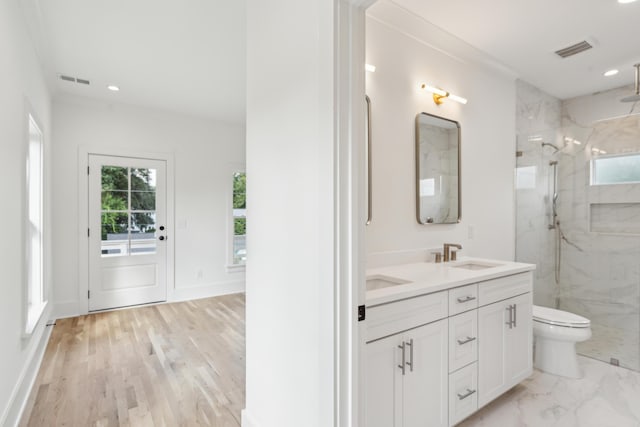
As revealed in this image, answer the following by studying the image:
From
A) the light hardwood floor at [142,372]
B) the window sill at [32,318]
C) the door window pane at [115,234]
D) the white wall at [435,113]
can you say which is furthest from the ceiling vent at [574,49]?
the door window pane at [115,234]

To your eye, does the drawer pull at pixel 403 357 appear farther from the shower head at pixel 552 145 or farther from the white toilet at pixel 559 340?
the shower head at pixel 552 145

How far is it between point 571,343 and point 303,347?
7.81 feet

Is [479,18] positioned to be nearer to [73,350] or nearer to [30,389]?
[30,389]

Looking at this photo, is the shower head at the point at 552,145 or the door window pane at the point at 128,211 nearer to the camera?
the shower head at the point at 552,145

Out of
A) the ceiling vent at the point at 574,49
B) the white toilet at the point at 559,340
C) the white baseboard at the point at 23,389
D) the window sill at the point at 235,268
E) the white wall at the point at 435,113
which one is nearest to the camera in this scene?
the white baseboard at the point at 23,389

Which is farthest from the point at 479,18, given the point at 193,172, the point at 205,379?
the point at 193,172

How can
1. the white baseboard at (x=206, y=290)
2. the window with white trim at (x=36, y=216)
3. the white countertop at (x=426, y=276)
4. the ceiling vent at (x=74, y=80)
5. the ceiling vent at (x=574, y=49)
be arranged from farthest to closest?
the white baseboard at (x=206, y=290)
the ceiling vent at (x=74, y=80)
the window with white trim at (x=36, y=216)
the ceiling vent at (x=574, y=49)
the white countertop at (x=426, y=276)

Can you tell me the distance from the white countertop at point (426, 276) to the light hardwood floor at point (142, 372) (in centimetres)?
128

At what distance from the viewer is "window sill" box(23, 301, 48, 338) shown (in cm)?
226

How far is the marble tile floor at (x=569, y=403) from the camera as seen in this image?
1979 mm

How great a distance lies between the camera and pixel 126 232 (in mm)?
4223

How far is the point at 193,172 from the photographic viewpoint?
4684mm

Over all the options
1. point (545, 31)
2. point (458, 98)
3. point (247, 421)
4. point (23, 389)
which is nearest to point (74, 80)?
point (23, 389)

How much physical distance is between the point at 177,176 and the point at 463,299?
13.3 feet
